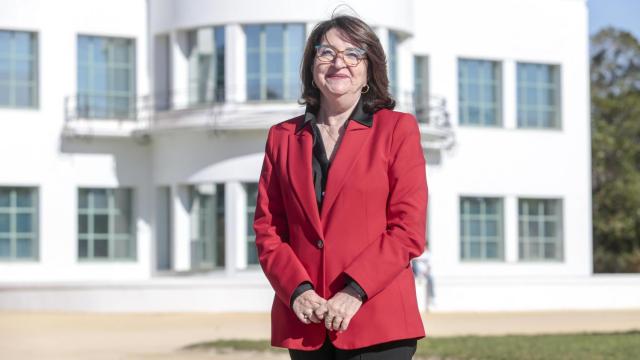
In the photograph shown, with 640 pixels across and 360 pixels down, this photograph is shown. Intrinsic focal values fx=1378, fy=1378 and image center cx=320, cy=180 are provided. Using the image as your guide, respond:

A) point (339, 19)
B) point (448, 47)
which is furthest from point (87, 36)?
point (339, 19)

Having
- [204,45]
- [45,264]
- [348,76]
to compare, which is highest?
[204,45]

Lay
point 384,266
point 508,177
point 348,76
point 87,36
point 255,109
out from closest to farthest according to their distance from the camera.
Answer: point 384,266 → point 348,76 → point 255,109 → point 87,36 → point 508,177

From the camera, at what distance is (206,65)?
32156mm

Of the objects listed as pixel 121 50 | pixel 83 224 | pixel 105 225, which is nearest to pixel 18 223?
pixel 83 224

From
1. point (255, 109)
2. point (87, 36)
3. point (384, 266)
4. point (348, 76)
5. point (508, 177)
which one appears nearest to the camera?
point (384, 266)

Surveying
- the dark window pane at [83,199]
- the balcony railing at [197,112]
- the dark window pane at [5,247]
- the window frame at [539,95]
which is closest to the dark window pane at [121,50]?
the balcony railing at [197,112]

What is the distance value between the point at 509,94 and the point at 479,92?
80cm

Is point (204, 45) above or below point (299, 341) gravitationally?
above

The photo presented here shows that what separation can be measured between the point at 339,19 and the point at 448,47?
30.2 metres

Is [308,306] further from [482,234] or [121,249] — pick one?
[482,234]

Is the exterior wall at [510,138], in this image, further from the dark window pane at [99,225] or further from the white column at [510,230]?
the dark window pane at [99,225]

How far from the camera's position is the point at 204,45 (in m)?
32.2

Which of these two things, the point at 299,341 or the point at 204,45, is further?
the point at 204,45

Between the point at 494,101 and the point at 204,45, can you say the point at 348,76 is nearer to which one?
the point at 204,45
